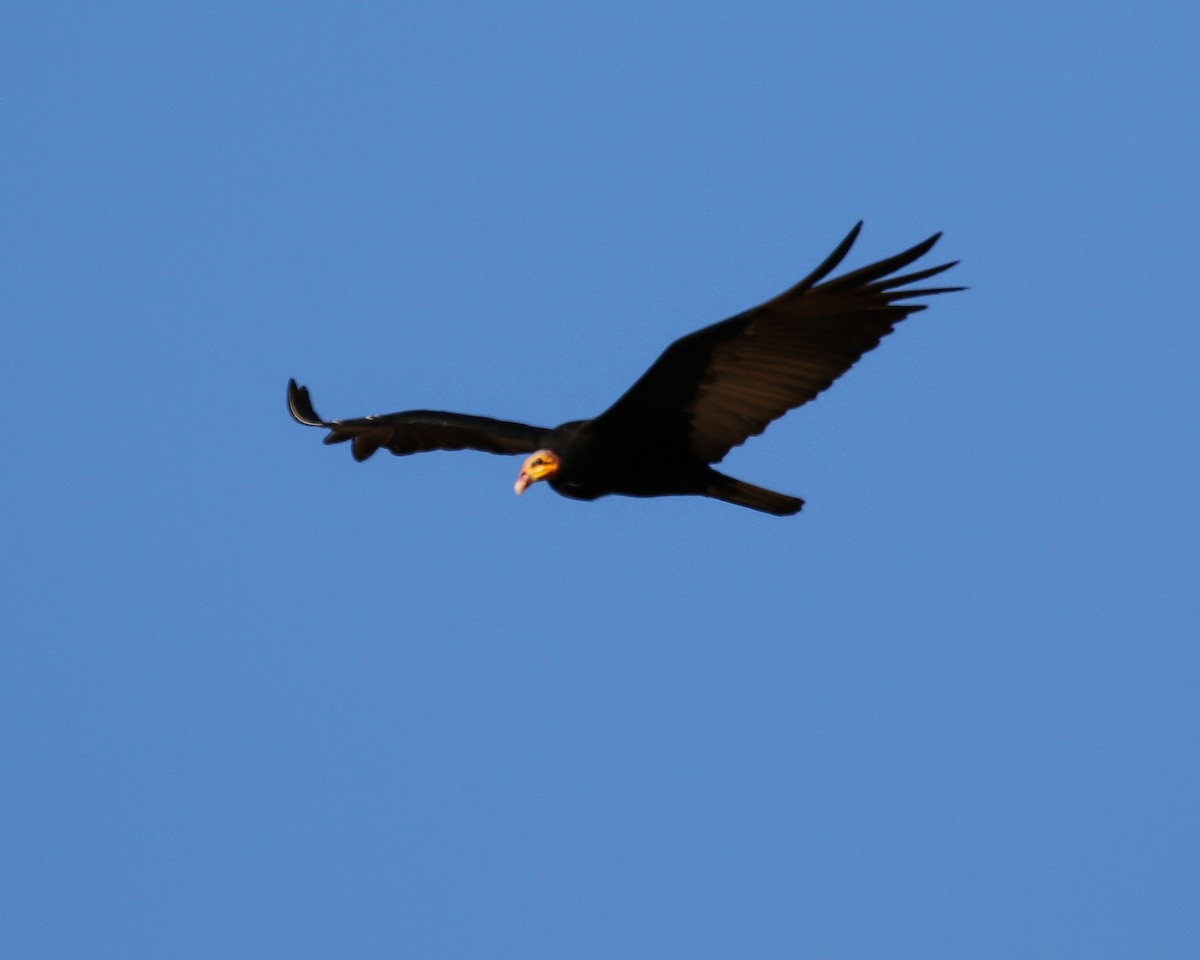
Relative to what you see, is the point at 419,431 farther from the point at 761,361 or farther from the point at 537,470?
the point at 761,361

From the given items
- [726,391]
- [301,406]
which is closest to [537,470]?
[726,391]

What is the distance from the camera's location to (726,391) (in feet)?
34.5

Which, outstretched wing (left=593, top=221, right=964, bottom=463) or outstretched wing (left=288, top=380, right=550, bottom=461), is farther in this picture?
outstretched wing (left=288, top=380, right=550, bottom=461)

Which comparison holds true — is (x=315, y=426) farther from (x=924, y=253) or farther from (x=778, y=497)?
(x=924, y=253)

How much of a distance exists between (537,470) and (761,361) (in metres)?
1.61

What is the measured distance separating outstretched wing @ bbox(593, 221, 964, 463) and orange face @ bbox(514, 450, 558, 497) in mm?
495

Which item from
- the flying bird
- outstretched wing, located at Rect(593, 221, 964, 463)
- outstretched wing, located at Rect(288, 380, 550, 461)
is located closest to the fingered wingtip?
outstretched wing, located at Rect(288, 380, 550, 461)

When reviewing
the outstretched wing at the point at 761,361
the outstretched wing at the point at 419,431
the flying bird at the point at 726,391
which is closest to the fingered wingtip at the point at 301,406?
the outstretched wing at the point at 419,431

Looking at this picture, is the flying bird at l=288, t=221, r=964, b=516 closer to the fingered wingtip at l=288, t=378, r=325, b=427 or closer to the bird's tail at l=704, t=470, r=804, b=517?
the bird's tail at l=704, t=470, r=804, b=517

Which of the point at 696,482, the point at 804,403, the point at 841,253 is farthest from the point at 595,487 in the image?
the point at 841,253

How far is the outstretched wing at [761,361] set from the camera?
32.5 feet

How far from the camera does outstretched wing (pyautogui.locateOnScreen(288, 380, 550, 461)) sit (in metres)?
12.3

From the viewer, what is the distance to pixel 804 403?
10.5 metres

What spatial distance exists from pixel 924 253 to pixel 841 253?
0.48m
